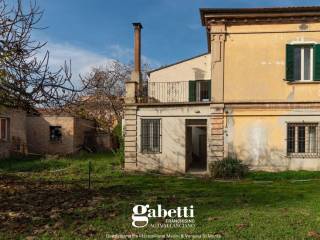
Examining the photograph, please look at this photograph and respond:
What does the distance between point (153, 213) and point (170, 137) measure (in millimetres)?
10028

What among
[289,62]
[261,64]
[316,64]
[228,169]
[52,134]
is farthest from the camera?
[52,134]

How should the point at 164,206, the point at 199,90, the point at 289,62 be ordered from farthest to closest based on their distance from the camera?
the point at 199,90, the point at 289,62, the point at 164,206

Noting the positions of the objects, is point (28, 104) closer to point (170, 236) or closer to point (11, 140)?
point (170, 236)

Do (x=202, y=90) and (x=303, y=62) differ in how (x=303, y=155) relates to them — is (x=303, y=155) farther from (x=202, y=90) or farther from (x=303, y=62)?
(x=202, y=90)

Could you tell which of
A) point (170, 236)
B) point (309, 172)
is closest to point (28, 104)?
point (170, 236)

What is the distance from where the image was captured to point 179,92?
21.3 metres

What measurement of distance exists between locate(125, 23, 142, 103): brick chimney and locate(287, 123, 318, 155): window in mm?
6896

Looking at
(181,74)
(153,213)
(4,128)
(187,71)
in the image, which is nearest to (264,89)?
(187,71)

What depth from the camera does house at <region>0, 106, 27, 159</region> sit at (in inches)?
1017

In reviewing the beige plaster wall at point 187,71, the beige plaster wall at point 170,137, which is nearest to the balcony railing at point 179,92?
the beige plaster wall at point 170,137

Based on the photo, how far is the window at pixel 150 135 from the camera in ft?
59.6

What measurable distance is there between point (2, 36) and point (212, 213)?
18.6 ft

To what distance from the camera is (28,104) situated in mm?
8891

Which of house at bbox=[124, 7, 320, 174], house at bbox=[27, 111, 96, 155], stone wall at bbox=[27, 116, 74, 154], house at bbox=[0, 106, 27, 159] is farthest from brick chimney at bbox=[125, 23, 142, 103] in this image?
stone wall at bbox=[27, 116, 74, 154]
